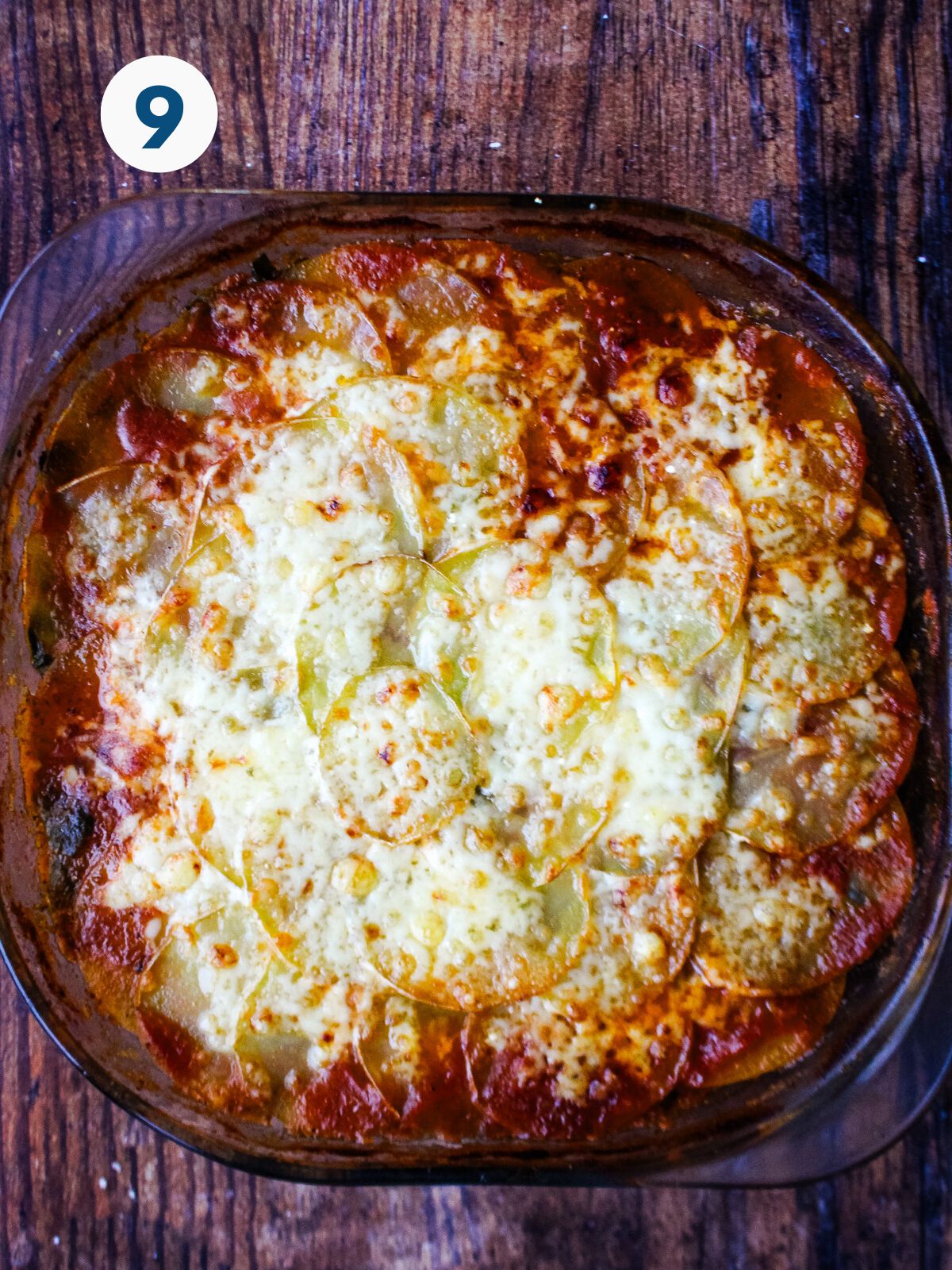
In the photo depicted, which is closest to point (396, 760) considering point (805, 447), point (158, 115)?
point (805, 447)

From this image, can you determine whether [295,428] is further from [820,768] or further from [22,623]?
[820,768]

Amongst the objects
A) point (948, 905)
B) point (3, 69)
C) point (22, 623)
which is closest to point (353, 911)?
point (22, 623)

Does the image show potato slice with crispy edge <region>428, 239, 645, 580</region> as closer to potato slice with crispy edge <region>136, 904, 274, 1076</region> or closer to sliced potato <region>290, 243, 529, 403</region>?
sliced potato <region>290, 243, 529, 403</region>

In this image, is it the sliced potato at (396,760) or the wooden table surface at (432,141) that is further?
the wooden table surface at (432,141)

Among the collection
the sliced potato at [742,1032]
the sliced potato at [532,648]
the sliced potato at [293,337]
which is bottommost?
the sliced potato at [742,1032]

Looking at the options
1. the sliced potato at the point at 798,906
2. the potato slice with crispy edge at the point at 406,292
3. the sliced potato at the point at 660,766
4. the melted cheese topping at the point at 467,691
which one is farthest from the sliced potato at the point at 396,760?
the potato slice with crispy edge at the point at 406,292

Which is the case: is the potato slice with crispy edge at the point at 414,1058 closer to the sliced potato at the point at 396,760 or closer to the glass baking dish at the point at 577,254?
the glass baking dish at the point at 577,254

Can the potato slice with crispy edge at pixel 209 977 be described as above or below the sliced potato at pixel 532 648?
below
